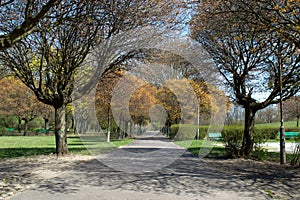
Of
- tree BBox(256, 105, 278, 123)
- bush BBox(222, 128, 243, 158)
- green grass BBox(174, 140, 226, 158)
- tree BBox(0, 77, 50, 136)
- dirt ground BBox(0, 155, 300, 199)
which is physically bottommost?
green grass BBox(174, 140, 226, 158)

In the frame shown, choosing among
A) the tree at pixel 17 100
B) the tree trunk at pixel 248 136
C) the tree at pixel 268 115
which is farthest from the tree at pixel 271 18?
the tree at pixel 268 115

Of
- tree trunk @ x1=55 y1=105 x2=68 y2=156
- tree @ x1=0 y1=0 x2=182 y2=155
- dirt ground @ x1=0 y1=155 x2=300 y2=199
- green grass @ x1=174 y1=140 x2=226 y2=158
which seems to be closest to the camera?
→ dirt ground @ x1=0 y1=155 x2=300 y2=199

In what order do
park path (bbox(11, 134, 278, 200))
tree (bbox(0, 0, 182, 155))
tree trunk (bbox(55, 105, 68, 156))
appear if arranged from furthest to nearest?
tree trunk (bbox(55, 105, 68, 156)), tree (bbox(0, 0, 182, 155)), park path (bbox(11, 134, 278, 200))

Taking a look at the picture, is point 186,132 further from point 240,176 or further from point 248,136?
point 240,176

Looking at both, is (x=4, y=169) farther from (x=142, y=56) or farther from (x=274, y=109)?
(x=274, y=109)

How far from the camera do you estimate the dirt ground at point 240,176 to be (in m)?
6.87

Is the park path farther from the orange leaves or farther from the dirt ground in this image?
the orange leaves

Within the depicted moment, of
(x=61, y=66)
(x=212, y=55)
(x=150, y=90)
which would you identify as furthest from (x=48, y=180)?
(x=150, y=90)

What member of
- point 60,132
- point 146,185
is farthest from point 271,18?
point 60,132

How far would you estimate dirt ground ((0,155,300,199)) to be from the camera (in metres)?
6.87

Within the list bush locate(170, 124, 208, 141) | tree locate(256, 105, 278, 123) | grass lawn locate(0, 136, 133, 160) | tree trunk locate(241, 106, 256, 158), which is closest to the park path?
tree trunk locate(241, 106, 256, 158)

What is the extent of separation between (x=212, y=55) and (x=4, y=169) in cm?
969

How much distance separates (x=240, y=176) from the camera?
29.2 feet

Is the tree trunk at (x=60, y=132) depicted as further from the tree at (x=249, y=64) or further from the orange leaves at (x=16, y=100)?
the orange leaves at (x=16, y=100)
